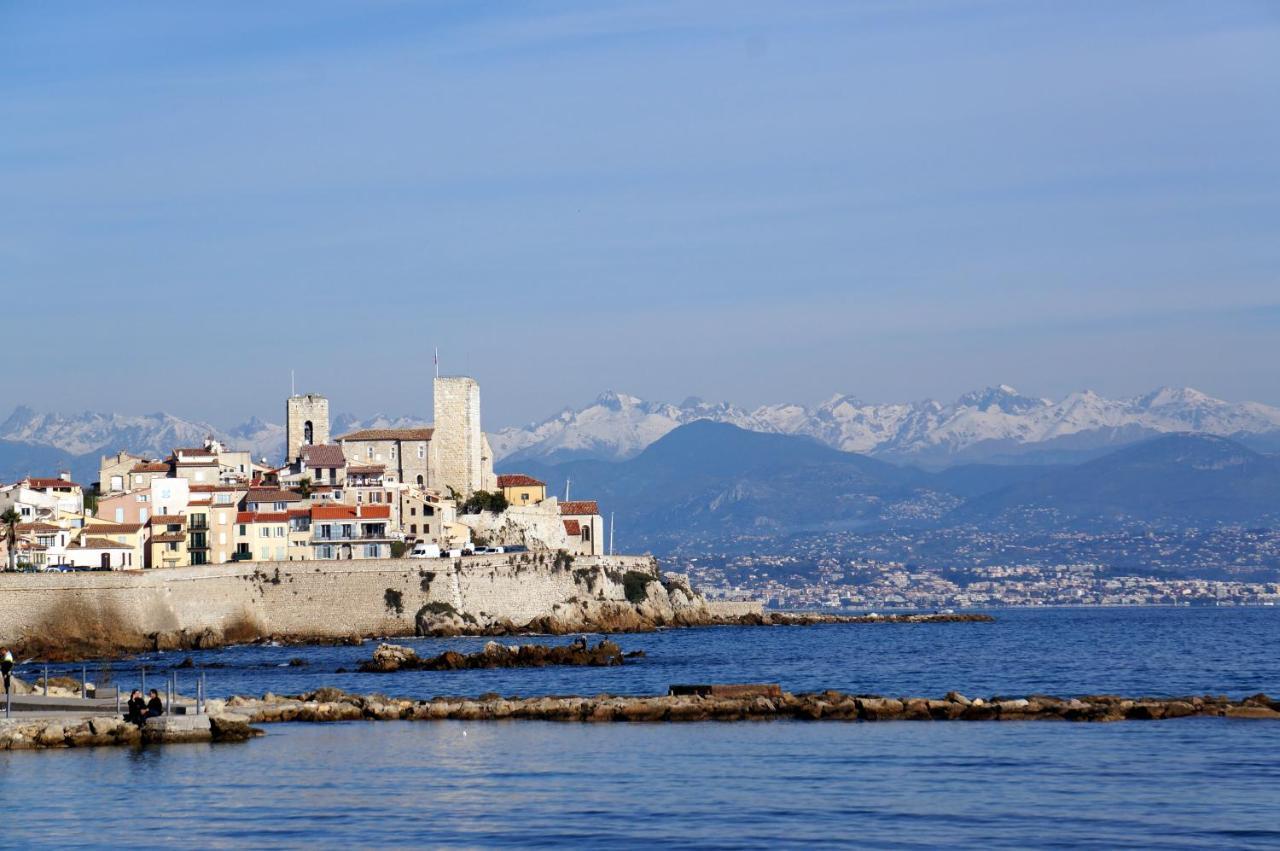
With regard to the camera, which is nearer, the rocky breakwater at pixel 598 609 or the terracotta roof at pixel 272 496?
the rocky breakwater at pixel 598 609

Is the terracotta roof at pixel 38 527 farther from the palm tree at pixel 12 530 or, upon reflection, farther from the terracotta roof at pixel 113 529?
the terracotta roof at pixel 113 529

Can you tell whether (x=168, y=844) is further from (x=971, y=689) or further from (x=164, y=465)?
(x=164, y=465)

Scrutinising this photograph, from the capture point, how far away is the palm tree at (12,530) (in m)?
82.9

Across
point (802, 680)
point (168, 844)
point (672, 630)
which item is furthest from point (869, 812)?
point (672, 630)

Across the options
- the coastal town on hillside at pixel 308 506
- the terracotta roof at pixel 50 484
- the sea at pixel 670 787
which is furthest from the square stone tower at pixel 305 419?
the sea at pixel 670 787

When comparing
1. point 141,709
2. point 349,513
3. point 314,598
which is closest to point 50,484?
point 349,513

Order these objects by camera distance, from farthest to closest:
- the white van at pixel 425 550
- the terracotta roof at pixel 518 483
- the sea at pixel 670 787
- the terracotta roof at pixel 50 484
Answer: the terracotta roof at pixel 518 483, the terracotta roof at pixel 50 484, the white van at pixel 425 550, the sea at pixel 670 787

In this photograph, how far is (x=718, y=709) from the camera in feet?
139

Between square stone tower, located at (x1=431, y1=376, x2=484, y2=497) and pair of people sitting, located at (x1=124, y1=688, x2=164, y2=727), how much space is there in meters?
66.3

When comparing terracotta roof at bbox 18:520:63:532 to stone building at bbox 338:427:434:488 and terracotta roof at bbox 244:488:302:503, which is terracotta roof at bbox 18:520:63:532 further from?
stone building at bbox 338:427:434:488

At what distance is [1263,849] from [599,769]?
1180 cm

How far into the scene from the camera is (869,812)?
2928 centimetres

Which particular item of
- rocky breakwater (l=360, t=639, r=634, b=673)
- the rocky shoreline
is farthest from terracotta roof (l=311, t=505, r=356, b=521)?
the rocky shoreline

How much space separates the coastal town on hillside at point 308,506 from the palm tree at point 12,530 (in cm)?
8
